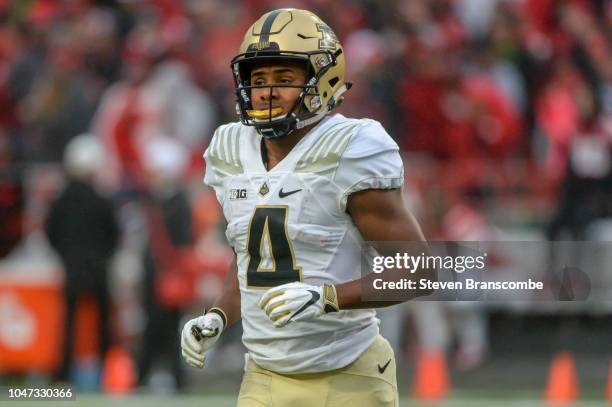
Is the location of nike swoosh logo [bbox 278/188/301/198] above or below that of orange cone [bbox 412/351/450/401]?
above

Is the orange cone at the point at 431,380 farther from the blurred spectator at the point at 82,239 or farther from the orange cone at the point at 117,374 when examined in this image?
the blurred spectator at the point at 82,239

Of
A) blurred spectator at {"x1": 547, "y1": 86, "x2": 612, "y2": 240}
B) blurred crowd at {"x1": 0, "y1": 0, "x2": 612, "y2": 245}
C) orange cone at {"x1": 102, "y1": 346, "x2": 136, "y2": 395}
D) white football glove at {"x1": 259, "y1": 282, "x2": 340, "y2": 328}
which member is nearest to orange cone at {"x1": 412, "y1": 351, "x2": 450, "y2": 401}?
blurred crowd at {"x1": 0, "y1": 0, "x2": 612, "y2": 245}

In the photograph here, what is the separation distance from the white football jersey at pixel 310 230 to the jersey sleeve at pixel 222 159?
7 cm

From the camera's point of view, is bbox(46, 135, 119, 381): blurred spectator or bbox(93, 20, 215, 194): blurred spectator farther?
bbox(93, 20, 215, 194): blurred spectator

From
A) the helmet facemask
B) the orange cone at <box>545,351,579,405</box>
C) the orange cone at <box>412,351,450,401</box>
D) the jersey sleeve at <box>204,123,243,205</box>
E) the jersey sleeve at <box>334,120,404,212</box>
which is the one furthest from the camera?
the orange cone at <box>412,351,450,401</box>

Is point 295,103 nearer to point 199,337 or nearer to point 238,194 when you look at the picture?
point 238,194

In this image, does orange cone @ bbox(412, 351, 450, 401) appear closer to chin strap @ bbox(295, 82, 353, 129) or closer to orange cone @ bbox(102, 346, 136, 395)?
orange cone @ bbox(102, 346, 136, 395)

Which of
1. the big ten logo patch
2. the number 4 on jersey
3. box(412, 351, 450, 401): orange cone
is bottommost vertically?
box(412, 351, 450, 401): orange cone

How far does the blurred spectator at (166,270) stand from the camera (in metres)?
8.86

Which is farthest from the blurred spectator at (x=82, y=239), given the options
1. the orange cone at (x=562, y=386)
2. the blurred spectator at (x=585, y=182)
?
the blurred spectator at (x=585, y=182)

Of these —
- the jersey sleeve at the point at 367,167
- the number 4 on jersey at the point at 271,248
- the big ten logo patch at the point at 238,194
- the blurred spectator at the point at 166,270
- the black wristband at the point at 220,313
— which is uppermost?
the jersey sleeve at the point at 367,167

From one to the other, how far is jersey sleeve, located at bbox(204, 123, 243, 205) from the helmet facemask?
0.39ft

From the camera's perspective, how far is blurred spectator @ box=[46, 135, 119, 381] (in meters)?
8.92

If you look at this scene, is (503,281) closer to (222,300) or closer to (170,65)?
(222,300)
